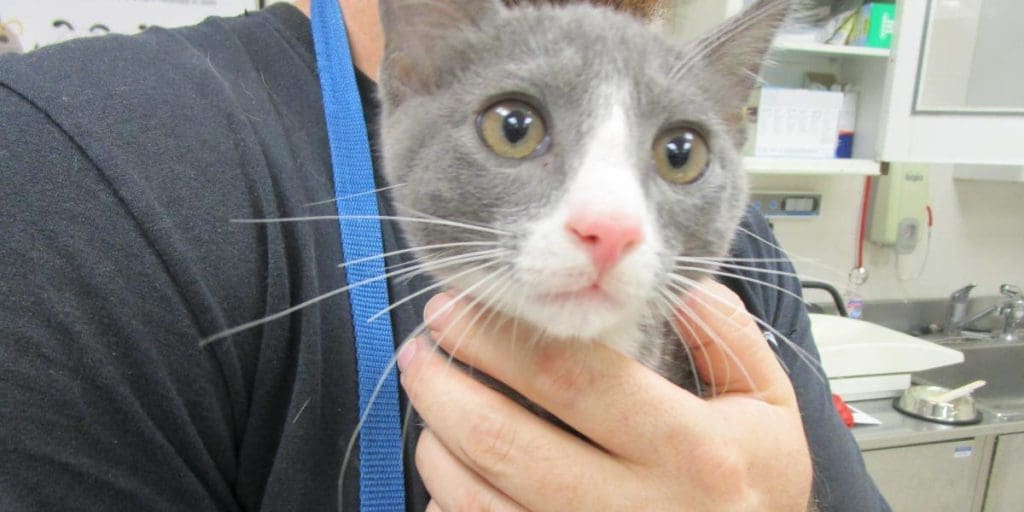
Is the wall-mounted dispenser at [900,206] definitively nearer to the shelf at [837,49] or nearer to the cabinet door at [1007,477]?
the shelf at [837,49]

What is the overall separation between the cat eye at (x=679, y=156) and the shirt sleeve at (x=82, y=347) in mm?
511

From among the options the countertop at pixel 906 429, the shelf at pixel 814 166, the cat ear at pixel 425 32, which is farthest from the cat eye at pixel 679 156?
the shelf at pixel 814 166

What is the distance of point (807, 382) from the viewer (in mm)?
1135

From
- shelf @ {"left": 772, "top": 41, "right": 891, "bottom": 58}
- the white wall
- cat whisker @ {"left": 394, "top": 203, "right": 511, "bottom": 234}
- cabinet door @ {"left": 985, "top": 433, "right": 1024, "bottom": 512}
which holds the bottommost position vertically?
cabinet door @ {"left": 985, "top": 433, "right": 1024, "bottom": 512}

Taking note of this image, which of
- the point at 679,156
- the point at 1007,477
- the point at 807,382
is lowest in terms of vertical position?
the point at 1007,477

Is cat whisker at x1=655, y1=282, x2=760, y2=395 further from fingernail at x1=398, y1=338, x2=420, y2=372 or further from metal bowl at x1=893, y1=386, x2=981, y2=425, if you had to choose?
metal bowl at x1=893, y1=386, x2=981, y2=425

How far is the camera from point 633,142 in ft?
2.20

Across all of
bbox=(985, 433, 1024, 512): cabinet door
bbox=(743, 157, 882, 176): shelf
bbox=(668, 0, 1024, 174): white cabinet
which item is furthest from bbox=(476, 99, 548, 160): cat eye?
bbox=(985, 433, 1024, 512): cabinet door

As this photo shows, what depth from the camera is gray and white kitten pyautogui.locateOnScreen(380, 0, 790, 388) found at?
0.61 meters

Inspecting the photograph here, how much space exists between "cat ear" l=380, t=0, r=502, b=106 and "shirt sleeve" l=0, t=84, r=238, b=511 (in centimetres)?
34

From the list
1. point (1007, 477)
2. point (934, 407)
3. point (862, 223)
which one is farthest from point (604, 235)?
point (862, 223)

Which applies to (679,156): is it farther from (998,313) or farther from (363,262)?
(998,313)

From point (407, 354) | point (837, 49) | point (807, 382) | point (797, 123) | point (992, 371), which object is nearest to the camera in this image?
point (407, 354)

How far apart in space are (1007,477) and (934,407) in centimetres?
47
